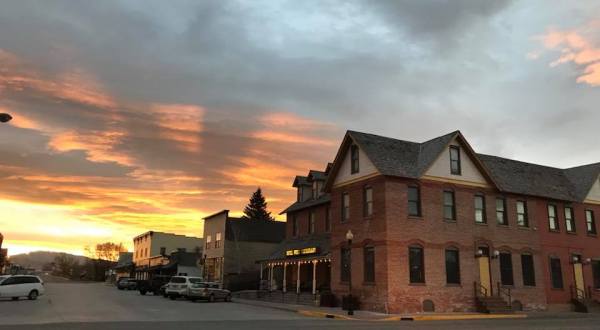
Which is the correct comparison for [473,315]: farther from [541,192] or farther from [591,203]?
[591,203]

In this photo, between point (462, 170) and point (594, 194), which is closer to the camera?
point (462, 170)

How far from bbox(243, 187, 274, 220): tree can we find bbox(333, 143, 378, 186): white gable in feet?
206

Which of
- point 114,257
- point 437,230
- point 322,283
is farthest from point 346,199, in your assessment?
point 114,257

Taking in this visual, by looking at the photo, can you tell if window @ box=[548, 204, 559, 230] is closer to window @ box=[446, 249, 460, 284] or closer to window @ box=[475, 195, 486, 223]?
window @ box=[475, 195, 486, 223]

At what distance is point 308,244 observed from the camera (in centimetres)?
4200

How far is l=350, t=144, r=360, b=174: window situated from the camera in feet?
111

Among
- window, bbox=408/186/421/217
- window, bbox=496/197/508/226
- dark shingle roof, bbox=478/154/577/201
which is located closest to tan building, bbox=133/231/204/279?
dark shingle roof, bbox=478/154/577/201

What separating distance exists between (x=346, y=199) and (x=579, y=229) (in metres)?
18.7

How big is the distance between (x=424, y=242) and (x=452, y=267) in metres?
2.69

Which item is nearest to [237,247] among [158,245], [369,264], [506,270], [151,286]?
[151,286]

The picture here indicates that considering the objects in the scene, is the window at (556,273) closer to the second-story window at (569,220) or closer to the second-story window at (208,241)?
the second-story window at (569,220)

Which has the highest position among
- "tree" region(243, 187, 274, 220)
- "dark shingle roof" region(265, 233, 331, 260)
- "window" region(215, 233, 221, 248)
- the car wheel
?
"tree" region(243, 187, 274, 220)

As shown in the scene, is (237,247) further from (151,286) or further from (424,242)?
(424,242)

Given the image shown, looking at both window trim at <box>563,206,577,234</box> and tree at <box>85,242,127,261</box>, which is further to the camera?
tree at <box>85,242,127,261</box>
